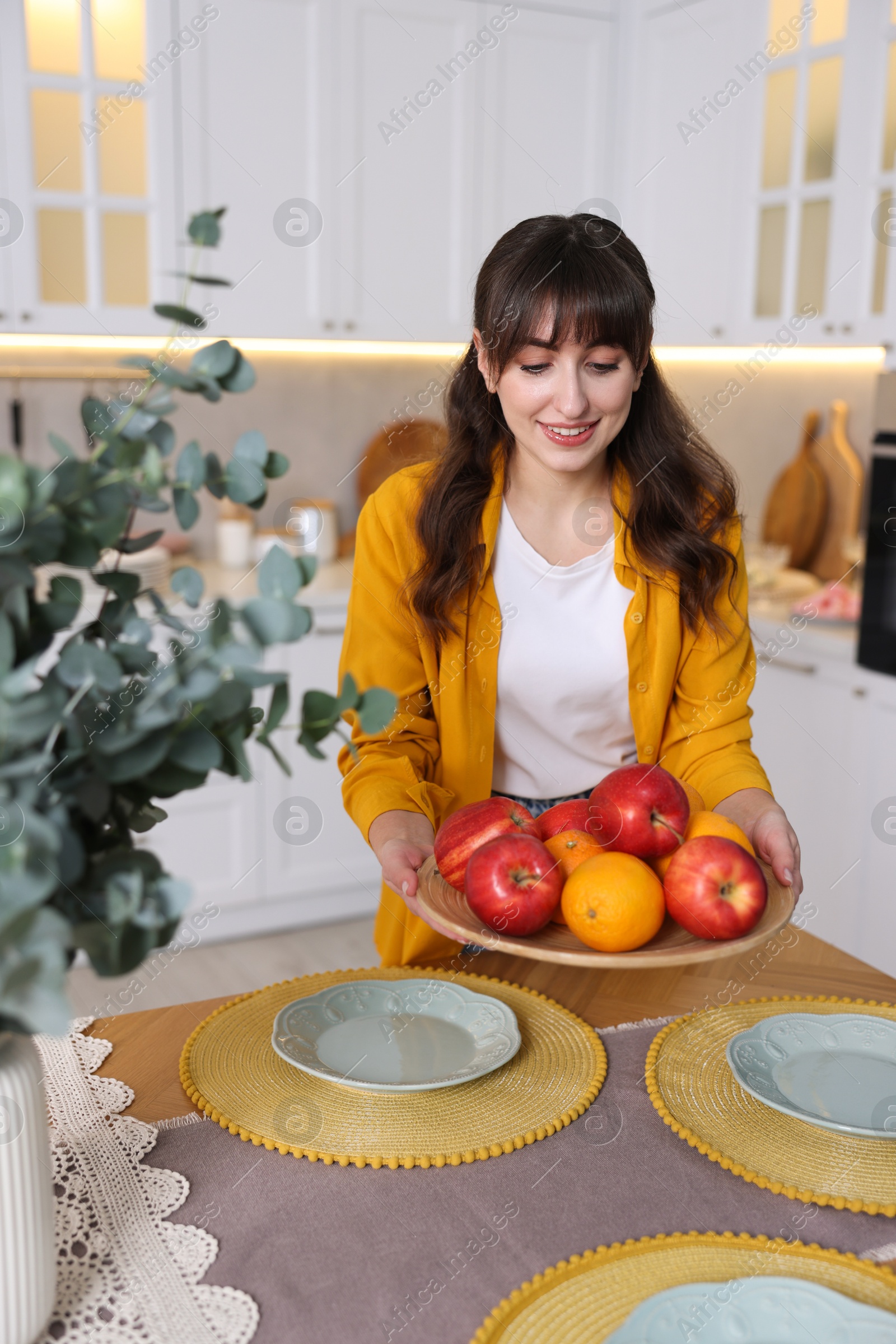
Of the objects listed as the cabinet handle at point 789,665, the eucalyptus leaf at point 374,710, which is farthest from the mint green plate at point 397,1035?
the cabinet handle at point 789,665

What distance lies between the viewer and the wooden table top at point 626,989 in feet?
3.43

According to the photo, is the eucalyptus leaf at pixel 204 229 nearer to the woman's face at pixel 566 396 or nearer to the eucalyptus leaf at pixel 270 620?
the eucalyptus leaf at pixel 270 620

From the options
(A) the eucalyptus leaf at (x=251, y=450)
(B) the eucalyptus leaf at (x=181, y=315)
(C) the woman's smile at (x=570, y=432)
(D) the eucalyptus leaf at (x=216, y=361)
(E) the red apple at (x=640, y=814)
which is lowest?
(E) the red apple at (x=640, y=814)

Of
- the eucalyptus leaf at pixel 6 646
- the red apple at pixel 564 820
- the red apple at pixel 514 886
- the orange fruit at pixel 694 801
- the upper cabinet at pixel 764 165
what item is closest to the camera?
the eucalyptus leaf at pixel 6 646

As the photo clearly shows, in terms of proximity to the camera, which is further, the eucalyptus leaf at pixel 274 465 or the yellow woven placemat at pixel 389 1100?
the yellow woven placemat at pixel 389 1100

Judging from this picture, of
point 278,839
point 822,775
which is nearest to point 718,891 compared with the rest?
point 822,775

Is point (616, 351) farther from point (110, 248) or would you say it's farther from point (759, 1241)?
point (110, 248)

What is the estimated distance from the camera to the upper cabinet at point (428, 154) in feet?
8.97

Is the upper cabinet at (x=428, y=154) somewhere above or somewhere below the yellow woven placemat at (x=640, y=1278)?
above

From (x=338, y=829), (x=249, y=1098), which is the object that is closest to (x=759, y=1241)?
(x=249, y=1098)

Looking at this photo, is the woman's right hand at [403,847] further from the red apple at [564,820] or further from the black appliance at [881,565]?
the black appliance at [881,565]

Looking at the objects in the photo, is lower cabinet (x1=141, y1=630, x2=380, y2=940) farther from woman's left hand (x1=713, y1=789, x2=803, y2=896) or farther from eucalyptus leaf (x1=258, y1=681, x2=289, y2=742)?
eucalyptus leaf (x1=258, y1=681, x2=289, y2=742)

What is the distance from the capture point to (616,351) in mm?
1319

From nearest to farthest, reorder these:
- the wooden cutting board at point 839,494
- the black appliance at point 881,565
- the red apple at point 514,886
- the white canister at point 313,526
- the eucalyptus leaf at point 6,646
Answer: the eucalyptus leaf at point 6,646, the red apple at point 514,886, the black appliance at point 881,565, the wooden cutting board at point 839,494, the white canister at point 313,526
